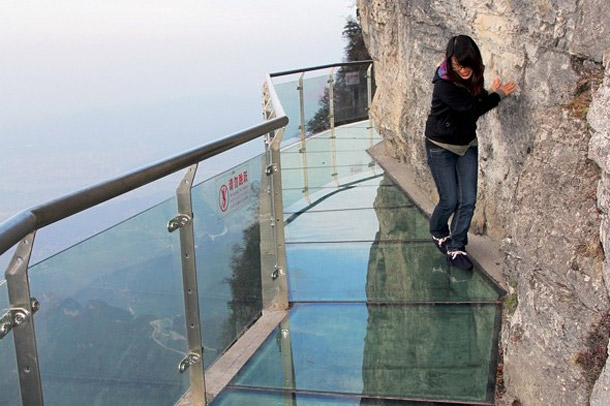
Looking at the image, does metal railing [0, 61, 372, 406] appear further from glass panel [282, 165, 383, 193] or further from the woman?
glass panel [282, 165, 383, 193]

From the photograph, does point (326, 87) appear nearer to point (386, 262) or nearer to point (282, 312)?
point (386, 262)

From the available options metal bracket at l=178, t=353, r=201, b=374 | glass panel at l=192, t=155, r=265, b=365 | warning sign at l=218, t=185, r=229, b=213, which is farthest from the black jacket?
metal bracket at l=178, t=353, r=201, b=374

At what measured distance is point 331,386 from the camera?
3.51m

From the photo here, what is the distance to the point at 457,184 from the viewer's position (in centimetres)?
480

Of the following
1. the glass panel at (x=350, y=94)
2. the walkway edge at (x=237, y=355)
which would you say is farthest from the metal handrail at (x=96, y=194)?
the glass panel at (x=350, y=94)

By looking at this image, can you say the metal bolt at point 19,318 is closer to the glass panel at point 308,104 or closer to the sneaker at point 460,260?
the sneaker at point 460,260

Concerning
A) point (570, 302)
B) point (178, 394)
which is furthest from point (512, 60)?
point (178, 394)

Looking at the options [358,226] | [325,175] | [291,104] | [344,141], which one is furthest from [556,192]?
[344,141]

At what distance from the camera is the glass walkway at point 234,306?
2.12 m

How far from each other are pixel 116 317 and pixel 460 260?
2844mm

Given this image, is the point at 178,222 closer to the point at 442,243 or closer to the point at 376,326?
the point at 376,326

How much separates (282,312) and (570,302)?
82.8 inches

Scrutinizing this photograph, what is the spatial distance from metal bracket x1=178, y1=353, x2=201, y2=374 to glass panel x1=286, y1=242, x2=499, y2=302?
1.51 metres

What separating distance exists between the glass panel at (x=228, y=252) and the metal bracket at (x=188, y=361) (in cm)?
14
